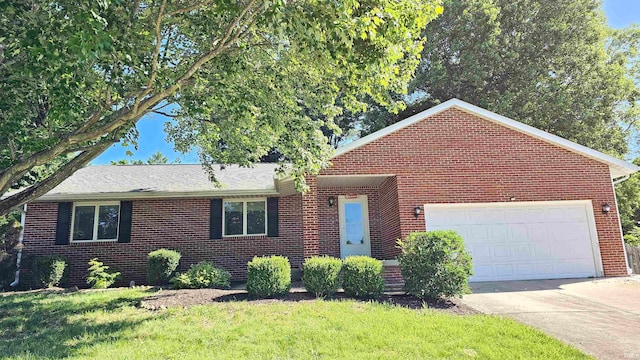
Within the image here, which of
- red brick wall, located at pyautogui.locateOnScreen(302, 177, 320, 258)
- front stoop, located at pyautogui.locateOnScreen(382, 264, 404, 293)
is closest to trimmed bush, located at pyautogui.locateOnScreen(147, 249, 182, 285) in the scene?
red brick wall, located at pyautogui.locateOnScreen(302, 177, 320, 258)

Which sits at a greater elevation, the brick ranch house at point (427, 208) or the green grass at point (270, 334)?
the brick ranch house at point (427, 208)

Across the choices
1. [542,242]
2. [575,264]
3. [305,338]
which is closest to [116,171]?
[305,338]

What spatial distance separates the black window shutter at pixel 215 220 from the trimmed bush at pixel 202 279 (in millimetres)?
2842

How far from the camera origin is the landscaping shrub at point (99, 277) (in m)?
11.7

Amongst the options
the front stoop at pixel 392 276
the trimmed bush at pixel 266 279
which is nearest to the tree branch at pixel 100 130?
the trimmed bush at pixel 266 279

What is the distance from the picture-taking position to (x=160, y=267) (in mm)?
12070

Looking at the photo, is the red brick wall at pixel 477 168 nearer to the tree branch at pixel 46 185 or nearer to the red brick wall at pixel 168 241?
the red brick wall at pixel 168 241

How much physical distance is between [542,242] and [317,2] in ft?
32.3

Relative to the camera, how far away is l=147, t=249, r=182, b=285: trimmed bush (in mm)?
12078

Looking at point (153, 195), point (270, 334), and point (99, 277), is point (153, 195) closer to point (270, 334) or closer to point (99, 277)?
point (99, 277)

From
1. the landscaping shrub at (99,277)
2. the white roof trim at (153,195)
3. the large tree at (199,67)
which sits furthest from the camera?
the white roof trim at (153,195)

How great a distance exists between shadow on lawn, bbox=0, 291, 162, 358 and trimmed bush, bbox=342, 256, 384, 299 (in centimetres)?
401

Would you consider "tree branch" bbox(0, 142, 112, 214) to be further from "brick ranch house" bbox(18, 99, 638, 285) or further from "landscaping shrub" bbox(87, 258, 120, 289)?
"brick ranch house" bbox(18, 99, 638, 285)

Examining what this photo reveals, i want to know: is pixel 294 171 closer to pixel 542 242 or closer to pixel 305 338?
pixel 305 338
